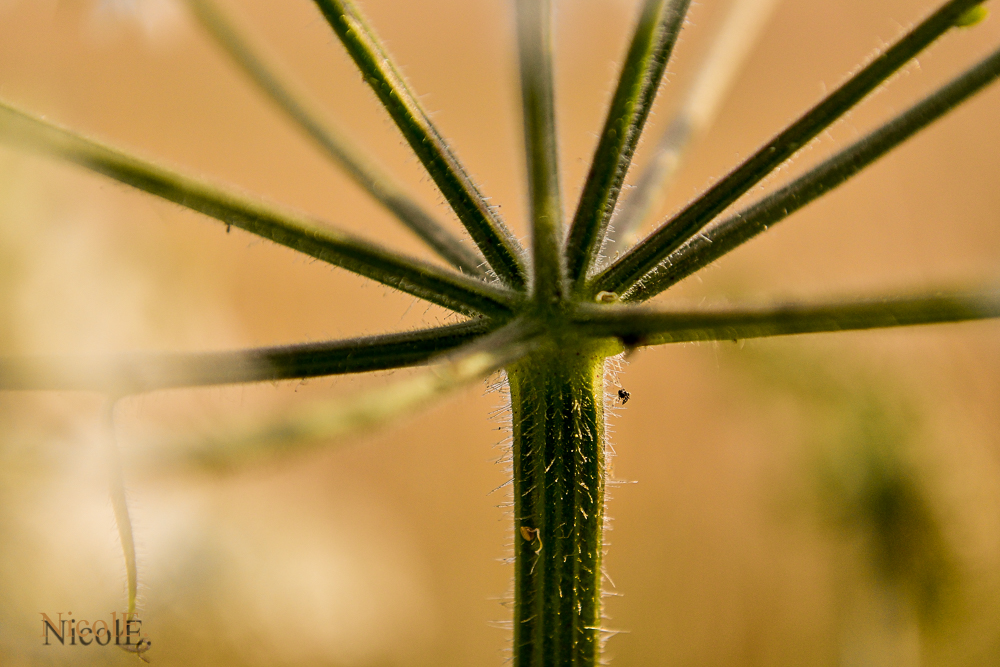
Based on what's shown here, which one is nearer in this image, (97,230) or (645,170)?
(645,170)

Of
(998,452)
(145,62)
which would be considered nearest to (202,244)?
(145,62)

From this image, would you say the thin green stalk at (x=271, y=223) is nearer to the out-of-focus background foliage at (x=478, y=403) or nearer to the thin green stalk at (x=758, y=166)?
the thin green stalk at (x=758, y=166)

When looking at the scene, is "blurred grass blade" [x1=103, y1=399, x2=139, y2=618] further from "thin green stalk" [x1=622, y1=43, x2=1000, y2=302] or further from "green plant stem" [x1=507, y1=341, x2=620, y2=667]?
"thin green stalk" [x1=622, y1=43, x2=1000, y2=302]

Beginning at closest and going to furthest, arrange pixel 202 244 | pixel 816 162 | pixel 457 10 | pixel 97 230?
pixel 816 162 → pixel 97 230 → pixel 202 244 → pixel 457 10

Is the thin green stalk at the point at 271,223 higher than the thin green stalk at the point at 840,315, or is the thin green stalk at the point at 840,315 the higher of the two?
the thin green stalk at the point at 271,223

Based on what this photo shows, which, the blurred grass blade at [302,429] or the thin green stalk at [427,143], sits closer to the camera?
the blurred grass blade at [302,429]

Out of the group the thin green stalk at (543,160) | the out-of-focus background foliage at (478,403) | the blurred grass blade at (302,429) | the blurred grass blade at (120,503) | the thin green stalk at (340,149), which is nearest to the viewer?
the blurred grass blade at (302,429)

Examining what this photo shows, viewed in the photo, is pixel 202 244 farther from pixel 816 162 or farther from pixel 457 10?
pixel 816 162


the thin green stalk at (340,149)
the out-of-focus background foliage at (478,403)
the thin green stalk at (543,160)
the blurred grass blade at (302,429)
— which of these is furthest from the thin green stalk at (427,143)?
the out-of-focus background foliage at (478,403)
